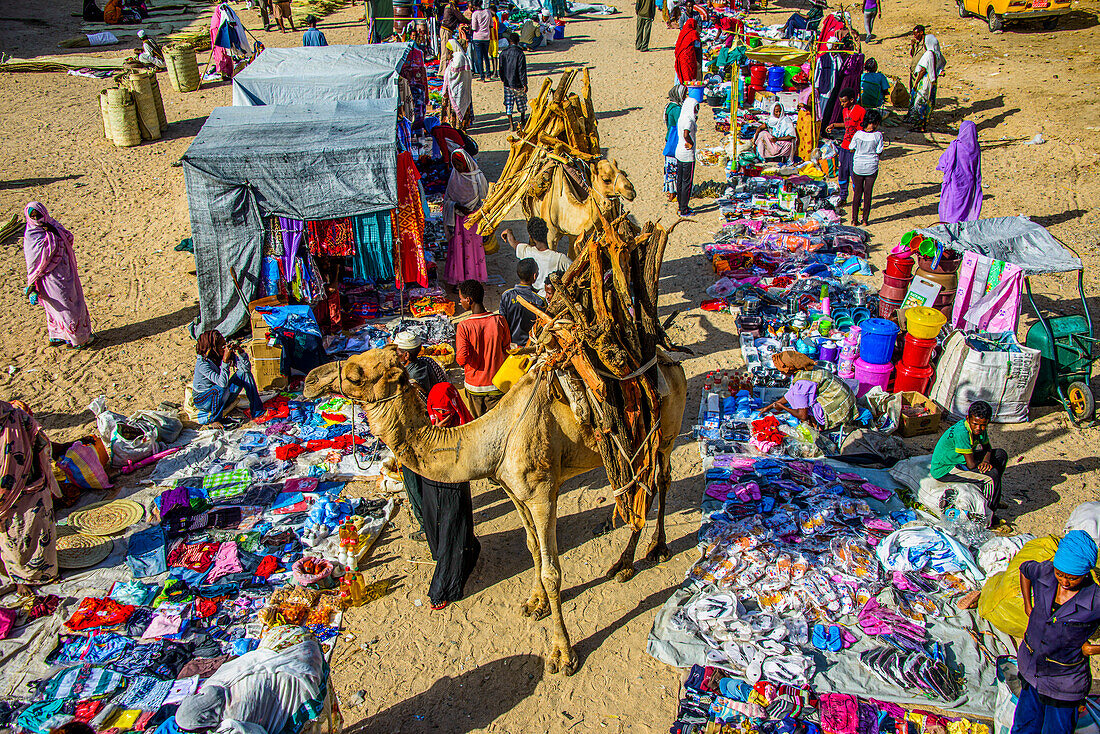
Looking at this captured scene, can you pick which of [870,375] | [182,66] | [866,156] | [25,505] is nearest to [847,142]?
[866,156]

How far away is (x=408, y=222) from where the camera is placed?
33.6 ft

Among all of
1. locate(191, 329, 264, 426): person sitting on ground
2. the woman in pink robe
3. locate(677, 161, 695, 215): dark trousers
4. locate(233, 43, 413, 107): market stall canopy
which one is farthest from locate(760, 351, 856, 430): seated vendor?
the woman in pink robe

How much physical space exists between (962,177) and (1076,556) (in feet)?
25.7

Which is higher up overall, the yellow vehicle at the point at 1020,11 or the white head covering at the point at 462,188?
the yellow vehicle at the point at 1020,11

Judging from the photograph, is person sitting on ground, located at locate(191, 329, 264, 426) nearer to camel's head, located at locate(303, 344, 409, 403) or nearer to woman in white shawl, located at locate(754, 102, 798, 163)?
camel's head, located at locate(303, 344, 409, 403)

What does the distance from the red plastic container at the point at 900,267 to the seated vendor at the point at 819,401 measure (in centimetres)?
199

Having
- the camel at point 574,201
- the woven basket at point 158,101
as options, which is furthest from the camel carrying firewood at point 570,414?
the woven basket at point 158,101

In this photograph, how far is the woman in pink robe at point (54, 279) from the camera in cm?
930

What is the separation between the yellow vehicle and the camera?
19.3 metres

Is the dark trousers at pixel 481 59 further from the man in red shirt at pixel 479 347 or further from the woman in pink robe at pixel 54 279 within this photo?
the man in red shirt at pixel 479 347

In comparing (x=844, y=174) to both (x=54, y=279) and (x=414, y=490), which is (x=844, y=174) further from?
(x=54, y=279)

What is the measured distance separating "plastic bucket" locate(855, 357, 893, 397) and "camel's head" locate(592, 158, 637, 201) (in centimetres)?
328

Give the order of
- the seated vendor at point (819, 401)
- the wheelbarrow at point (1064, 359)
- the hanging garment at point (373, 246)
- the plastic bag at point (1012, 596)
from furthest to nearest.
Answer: the hanging garment at point (373, 246), the wheelbarrow at point (1064, 359), the seated vendor at point (819, 401), the plastic bag at point (1012, 596)

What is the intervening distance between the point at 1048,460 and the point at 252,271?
9.33m
